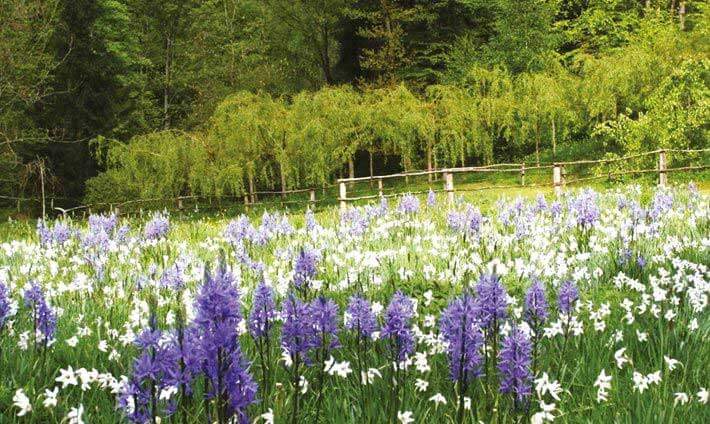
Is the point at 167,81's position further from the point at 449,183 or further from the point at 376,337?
the point at 376,337

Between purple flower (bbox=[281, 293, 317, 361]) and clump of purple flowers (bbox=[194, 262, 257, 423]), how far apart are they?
0.52 metres

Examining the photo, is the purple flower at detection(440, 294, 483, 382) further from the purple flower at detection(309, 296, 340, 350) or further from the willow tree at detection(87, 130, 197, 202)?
the willow tree at detection(87, 130, 197, 202)

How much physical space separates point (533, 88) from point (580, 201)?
2095 centimetres

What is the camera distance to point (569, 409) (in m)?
3.01

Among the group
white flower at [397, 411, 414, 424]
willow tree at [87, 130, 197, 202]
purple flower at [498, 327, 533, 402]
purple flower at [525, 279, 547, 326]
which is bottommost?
white flower at [397, 411, 414, 424]

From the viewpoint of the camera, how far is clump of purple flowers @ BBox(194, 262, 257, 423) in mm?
1753

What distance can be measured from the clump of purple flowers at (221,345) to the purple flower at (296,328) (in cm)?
52

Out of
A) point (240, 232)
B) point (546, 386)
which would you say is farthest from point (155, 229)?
point (546, 386)

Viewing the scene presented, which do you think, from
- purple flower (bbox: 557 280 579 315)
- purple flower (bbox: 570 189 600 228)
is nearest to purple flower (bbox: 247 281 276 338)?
purple flower (bbox: 557 280 579 315)

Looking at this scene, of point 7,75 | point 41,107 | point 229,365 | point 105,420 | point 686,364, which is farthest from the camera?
point 41,107

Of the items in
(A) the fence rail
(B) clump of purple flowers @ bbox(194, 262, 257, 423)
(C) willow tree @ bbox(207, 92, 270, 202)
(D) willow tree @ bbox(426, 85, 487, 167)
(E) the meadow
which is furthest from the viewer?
(D) willow tree @ bbox(426, 85, 487, 167)

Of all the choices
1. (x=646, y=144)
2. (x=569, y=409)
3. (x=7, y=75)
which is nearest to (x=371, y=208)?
(x=569, y=409)

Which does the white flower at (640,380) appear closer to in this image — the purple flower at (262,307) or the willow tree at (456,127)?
the purple flower at (262,307)

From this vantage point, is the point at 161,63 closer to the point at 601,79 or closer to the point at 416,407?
the point at 601,79
